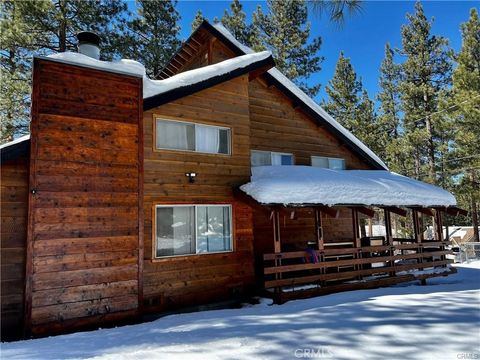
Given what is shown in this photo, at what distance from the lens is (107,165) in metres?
6.84

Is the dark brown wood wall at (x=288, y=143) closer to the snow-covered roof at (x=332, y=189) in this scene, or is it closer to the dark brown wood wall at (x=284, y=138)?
the dark brown wood wall at (x=284, y=138)

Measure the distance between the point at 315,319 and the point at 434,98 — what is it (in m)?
24.7

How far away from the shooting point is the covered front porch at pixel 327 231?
320 inches

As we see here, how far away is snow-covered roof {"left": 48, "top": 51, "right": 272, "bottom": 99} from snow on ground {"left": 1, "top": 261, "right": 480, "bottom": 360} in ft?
17.2

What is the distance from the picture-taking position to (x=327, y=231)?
12.1m

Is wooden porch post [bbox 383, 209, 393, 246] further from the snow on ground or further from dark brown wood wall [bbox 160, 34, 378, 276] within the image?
the snow on ground

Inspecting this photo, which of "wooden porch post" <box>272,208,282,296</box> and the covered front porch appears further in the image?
the covered front porch

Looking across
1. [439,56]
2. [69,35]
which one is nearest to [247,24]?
[69,35]

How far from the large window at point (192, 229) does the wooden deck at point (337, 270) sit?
1.34 meters

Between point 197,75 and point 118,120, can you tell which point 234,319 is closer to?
point 118,120

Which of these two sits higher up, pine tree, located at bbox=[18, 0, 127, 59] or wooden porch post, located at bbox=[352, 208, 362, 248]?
pine tree, located at bbox=[18, 0, 127, 59]

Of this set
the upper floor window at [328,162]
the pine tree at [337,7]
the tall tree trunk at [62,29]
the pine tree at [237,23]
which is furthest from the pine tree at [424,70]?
the tall tree trunk at [62,29]

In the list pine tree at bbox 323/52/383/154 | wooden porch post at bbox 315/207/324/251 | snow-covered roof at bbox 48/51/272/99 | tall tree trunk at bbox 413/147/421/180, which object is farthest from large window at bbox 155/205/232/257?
tall tree trunk at bbox 413/147/421/180

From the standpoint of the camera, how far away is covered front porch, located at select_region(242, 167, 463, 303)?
8.13m
